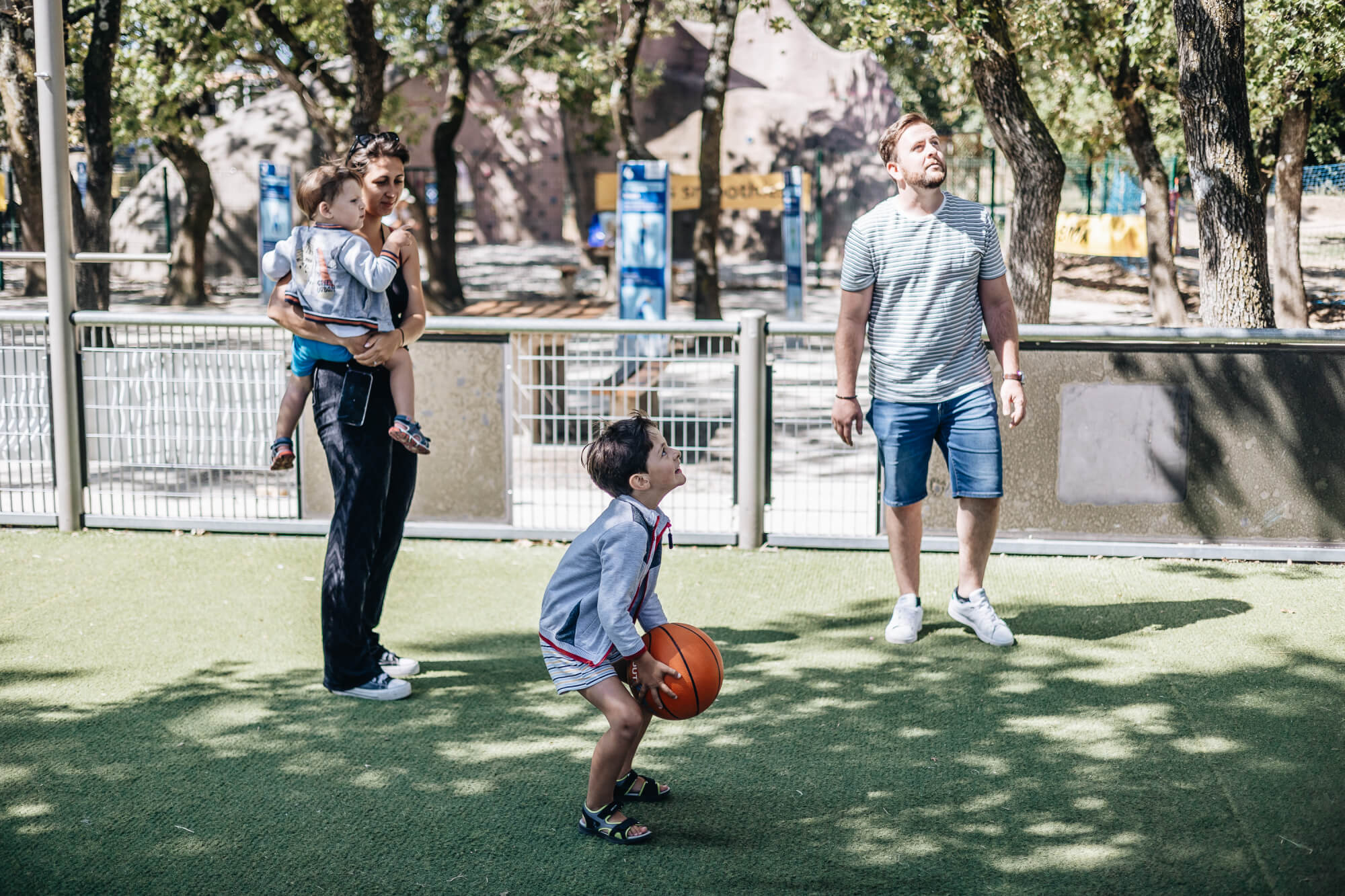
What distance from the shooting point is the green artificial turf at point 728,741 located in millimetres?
3459

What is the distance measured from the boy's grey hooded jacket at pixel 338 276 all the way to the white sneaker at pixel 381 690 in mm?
1202

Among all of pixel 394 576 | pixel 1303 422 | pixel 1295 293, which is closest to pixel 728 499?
pixel 394 576

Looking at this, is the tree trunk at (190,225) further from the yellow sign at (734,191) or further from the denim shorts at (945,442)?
the denim shorts at (945,442)

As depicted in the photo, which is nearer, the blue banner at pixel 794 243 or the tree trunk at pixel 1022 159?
the tree trunk at pixel 1022 159

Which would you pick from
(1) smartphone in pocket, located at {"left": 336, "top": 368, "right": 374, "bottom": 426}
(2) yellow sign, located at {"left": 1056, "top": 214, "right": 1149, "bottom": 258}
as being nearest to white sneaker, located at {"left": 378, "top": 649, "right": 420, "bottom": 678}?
(1) smartphone in pocket, located at {"left": 336, "top": 368, "right": 374, "bottom": 426}

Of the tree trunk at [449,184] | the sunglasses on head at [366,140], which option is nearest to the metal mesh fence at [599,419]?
the sunglasses on head at [366,140]

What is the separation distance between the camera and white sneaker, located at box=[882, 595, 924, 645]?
529 cm

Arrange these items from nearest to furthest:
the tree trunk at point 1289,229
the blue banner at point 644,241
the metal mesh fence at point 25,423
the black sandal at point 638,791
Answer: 1. the black sandal at point 638,791
2. the metal mesh fence at point 25,423
3. the blue banner at point 644,241
4. the tree trunk at point 1289,229

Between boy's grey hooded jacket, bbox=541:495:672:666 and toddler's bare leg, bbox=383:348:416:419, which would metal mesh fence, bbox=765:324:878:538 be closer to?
toddler's bare leg, bbox=383:348:416:419

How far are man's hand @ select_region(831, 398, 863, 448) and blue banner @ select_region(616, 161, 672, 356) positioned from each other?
721 centimetres

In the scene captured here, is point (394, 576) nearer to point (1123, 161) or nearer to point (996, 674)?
point (996, 674)

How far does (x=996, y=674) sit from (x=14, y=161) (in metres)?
10.4

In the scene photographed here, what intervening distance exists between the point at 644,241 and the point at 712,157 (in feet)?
14.8

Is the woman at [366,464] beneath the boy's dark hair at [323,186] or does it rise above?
beneath
